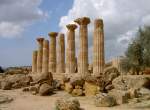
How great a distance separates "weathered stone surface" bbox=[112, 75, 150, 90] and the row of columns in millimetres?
6958

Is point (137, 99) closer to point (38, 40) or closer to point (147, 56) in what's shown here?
point (147, 56)

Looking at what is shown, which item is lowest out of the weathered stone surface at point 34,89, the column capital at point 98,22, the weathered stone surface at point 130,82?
the weathered stone surface at point 34,89

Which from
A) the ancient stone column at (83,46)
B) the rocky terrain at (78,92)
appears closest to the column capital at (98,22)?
the ancient stone column at (83,46)

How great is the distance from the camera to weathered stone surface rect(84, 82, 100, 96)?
2530cm

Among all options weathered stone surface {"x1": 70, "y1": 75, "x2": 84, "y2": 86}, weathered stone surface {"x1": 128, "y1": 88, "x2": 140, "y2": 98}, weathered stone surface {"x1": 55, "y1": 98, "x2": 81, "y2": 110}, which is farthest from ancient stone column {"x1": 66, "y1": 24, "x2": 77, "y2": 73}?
weathered stone surface {"x1": 55, "y1": 98, "x2": 81, "y2": 110}

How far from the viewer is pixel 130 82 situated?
25172 millimetres

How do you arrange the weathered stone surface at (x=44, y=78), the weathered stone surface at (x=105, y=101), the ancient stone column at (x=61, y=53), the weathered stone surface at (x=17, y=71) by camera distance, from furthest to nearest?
the weathered stone surface at (x=17, y=71), the ancient stone column at (x=61, y=53), the weathered stone surface at (x=44, y=78), the weathered stone surface at (x=105, y=101)

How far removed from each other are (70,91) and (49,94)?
5.76 ft

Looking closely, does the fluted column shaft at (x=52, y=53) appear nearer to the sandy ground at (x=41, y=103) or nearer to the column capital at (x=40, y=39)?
the column capital at (x=40, y=39)

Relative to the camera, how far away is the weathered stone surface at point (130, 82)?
24844 millimetres

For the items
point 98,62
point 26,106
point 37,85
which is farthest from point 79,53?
point 26,106

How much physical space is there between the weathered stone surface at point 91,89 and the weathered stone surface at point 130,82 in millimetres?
1403

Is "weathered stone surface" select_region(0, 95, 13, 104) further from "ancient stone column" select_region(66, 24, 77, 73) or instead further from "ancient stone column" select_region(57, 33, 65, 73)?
"ancient stone column" select_region(57, 33, 65, 73)

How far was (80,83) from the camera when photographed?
87.1ft
